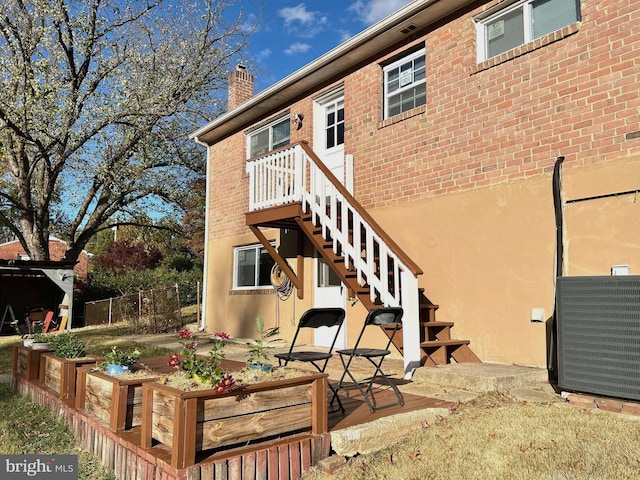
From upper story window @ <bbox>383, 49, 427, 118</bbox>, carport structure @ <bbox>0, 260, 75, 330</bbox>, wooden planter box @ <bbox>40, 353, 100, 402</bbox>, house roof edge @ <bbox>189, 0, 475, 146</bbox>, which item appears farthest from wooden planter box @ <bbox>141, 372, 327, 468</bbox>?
carport structure @ <bbox>0, 260, 75, 330</bbox>

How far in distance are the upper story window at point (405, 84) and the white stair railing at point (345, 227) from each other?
1626mm

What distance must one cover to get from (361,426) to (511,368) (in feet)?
9.34

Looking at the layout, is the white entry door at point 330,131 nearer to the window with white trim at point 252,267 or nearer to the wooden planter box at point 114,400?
the window with white trim at point 252,267

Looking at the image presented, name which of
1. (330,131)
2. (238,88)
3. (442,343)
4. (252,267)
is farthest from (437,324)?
(238,88)

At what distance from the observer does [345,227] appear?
7207 millimetres

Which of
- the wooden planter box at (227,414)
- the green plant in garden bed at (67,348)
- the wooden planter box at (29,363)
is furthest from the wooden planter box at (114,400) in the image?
the wooden planter box at (29,363)

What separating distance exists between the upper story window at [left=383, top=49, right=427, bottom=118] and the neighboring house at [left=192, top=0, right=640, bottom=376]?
2 centimetres

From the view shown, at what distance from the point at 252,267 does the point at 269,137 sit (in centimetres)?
288

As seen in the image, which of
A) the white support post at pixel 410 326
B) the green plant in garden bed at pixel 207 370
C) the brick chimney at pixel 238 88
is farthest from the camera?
the brick chimney at pixel 238 88

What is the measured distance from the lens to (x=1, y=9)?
16062 mm

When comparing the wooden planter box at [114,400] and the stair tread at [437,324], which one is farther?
the stair tread at [437,324]

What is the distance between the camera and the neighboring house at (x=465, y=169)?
5.77 meters

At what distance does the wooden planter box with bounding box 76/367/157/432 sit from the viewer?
373cm

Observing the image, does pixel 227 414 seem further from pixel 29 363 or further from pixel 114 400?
pixel 29 363
